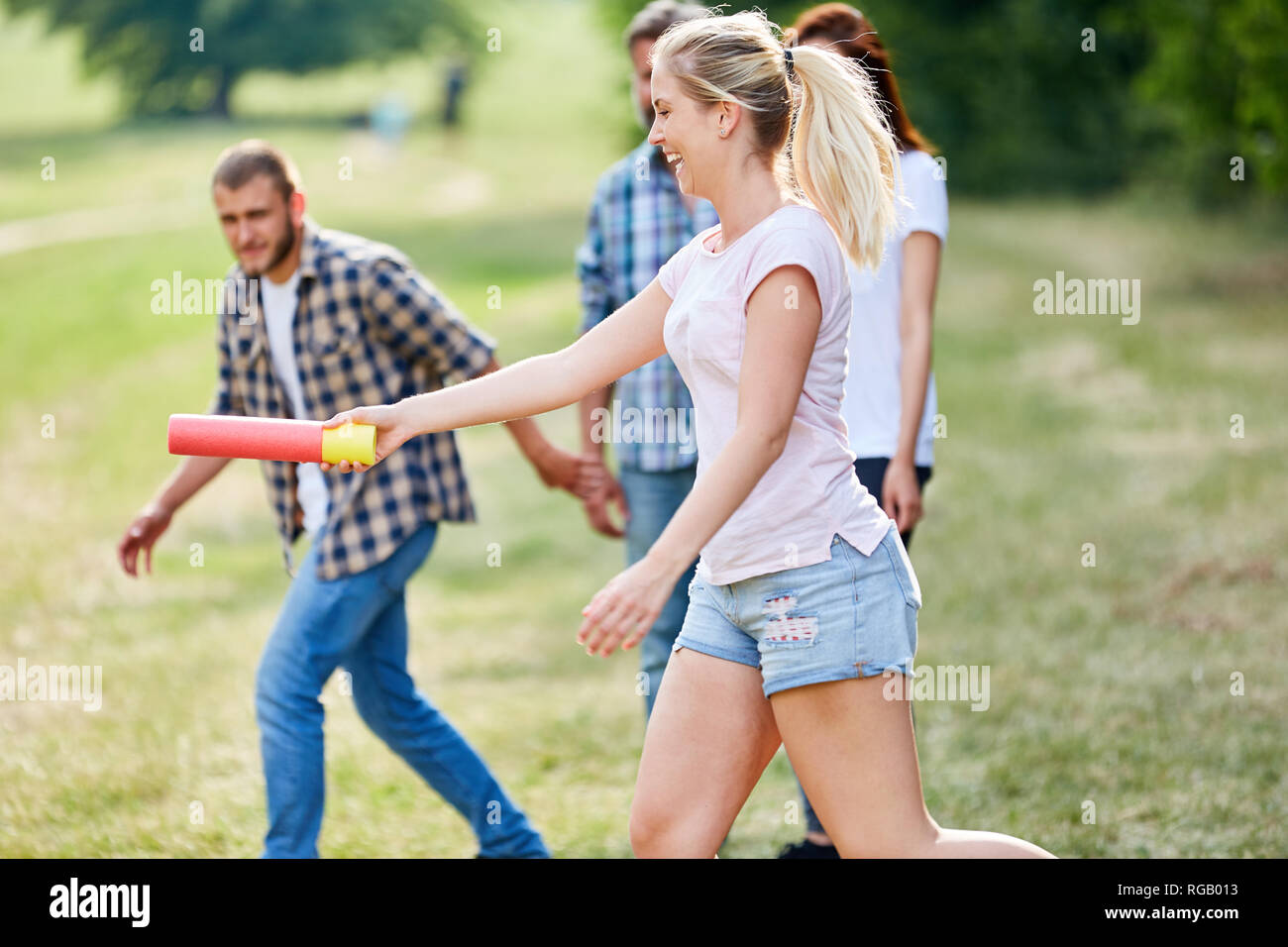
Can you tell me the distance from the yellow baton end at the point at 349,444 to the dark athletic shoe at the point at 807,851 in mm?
2222

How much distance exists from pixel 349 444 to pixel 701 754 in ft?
3.22

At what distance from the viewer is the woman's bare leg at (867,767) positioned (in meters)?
2.91

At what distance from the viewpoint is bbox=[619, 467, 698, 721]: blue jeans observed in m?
4.88

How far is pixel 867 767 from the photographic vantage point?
2.92m

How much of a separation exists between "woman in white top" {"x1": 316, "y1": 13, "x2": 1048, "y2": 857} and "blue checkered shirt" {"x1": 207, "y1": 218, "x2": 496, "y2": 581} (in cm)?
117

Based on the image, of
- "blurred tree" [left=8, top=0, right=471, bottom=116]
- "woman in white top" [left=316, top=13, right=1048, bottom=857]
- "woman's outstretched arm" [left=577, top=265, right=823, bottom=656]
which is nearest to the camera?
"woman's outstretched arm" [left=577, top=265, right=823, bottom=656]

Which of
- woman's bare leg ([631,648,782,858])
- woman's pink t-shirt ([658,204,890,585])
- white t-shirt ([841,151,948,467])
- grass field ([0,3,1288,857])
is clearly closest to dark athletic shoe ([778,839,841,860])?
grass field ([0,3,1288,857])

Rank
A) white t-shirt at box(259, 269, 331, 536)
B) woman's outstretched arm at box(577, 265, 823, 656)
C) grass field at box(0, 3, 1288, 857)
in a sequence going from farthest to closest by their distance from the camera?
grass field at box(0, 3, 1288, 857) < white t-shirt at box(259, 269, 331, 536) < woman's outstretched arm at box(577, 265, 823, 656)

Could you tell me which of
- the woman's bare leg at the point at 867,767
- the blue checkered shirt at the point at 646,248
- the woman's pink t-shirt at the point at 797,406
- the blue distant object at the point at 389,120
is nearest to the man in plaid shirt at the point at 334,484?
the blue checkered shirt at the point at 646,248

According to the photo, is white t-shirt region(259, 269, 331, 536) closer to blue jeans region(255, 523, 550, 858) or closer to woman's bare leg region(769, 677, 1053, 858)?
blue jeans region(255, 523, 550, 858)

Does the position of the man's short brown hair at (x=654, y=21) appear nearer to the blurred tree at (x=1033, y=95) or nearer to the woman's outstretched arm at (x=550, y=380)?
the woman's outstretched arm at (x=550, y=380)

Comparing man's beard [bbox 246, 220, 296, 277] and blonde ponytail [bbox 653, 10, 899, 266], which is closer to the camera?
blonde ponytail [bbox 653, 10, 899, 266]
